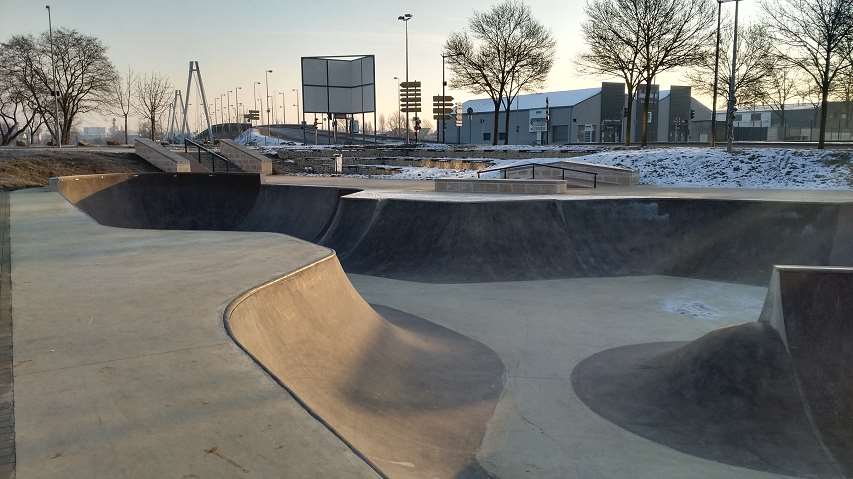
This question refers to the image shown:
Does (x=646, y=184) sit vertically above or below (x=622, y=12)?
below

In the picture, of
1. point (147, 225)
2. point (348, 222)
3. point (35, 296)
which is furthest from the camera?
point (147, 225)

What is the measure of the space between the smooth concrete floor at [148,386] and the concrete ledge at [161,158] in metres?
21.2

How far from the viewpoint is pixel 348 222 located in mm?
17016

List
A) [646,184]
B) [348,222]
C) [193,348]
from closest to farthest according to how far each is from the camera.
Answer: [193,348]
[348,222]
[646,184]

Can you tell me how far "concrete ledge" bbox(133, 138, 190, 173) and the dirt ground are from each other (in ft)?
1.03

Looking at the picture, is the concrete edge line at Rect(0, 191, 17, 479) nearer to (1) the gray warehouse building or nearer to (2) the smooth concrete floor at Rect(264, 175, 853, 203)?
(2) the smooth concrete floor at Rect(264, 175, 853, 203)

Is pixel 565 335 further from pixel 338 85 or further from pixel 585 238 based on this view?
pixel 338 85

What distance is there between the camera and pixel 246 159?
105 feet

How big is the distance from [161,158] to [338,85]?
30868mm

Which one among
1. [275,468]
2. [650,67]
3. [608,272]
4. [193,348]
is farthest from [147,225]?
[650,67]

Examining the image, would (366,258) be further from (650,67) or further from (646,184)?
(650,67)

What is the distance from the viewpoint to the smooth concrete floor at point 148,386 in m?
2.94

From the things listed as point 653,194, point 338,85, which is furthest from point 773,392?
point 338,85

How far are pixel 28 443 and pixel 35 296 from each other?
3516 millimetres
